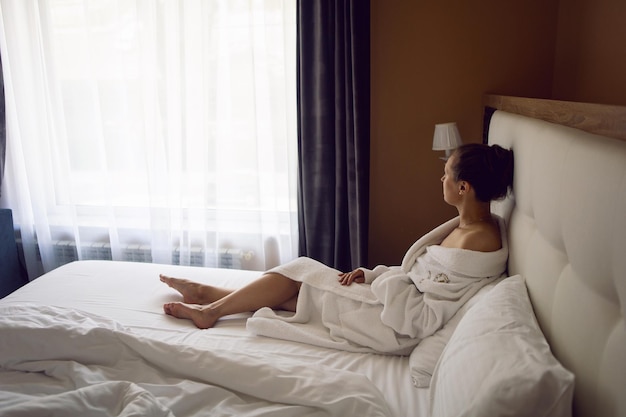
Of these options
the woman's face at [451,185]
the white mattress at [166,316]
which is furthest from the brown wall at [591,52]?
the white mattress at [166,316]

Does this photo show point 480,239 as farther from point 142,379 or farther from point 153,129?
point 153,129

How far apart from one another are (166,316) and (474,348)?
1289 millimetres

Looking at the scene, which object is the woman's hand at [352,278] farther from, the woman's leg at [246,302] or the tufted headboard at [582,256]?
the tufted headboard at [582,256]

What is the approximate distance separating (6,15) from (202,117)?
1.38 meters

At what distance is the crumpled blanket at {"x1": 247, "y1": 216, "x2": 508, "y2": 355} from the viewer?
5.50 ft

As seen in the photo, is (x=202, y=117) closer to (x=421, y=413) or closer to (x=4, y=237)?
(x=4, y=237)

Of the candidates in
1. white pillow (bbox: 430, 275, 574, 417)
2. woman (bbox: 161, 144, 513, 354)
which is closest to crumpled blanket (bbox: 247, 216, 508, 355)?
woman (bbox: 161, 144, 513, 354)

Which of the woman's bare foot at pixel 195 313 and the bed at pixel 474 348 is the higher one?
the bed at pixel 474 348

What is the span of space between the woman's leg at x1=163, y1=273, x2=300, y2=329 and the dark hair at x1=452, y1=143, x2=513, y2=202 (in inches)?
31.6

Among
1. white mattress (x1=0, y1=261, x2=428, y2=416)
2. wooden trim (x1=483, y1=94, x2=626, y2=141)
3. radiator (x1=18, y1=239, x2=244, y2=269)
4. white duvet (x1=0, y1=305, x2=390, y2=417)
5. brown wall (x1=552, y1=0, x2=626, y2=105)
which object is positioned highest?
brown wall (x1=552, y1=0, x2=626, y2=105)

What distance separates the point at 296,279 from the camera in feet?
6.68

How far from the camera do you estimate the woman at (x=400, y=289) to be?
1691 millimetres

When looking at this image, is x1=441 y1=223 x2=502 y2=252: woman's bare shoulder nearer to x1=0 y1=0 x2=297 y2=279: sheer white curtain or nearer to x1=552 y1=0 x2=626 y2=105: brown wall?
x1=552 y1=0 x2=626 y2=105: brown wall

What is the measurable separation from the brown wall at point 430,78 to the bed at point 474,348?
0.83m
